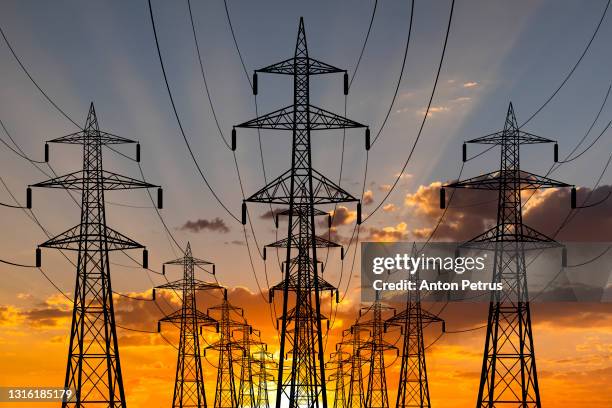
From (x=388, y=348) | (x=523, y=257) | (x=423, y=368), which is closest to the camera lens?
(x=523, y=257)

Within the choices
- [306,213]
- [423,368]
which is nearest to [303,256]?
[306,213]

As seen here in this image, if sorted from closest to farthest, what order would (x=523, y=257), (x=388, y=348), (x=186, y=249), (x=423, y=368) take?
(x=523, y=257), (x=423, y=368), (x=186, y=249), (x=388, y=348)

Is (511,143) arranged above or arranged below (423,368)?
above

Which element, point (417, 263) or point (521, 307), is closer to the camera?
point (521, 307)

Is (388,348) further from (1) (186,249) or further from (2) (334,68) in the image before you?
(2) (334,68)

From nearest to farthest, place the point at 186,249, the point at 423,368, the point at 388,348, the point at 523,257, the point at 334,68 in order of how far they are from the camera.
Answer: the point at 334,68, the point at 523,257, the point at 423,368, the point at 186,249, the point at 388,348

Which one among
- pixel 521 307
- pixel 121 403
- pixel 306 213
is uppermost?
pixel 306 213

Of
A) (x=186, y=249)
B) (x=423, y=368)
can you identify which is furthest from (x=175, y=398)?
(x=423, y=368)

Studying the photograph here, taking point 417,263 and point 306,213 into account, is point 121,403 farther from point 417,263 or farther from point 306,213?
point 417,263

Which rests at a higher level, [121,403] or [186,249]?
[186,249]
